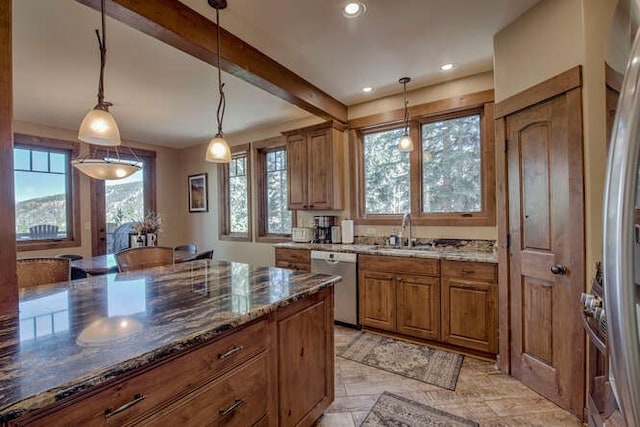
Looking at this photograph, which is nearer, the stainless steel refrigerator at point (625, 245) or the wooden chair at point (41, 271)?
the stainless steel refrigerator at point (625, 245)

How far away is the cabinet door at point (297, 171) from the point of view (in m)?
4.21

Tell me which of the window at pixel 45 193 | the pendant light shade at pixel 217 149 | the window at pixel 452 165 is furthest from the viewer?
the window at pixel 45 193

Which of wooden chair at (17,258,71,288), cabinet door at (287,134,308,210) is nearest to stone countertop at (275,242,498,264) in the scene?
cabinet door at (287,134,308,210)

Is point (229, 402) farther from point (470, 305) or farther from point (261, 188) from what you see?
point (261, 188)

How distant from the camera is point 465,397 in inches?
88.1

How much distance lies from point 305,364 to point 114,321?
1005 millimetres

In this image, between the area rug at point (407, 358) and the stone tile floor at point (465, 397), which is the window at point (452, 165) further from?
the stone tile floor at point (465, 397)

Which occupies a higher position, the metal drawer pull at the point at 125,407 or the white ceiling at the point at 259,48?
the white ceiling at the point at 259,48

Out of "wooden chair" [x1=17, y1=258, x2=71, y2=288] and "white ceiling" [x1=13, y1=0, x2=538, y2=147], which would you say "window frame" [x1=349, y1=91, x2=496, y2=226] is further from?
"wooden chair" [x1=17, y1=258, x2=71, y2=288]

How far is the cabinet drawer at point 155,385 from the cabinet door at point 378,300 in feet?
6.77

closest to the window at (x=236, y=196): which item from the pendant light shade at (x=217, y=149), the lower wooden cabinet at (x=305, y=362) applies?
the pendant light shade at (x=217, y=149)

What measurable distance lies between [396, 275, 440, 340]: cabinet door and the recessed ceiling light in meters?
2.29

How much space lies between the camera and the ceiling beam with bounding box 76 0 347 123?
6.01 ft

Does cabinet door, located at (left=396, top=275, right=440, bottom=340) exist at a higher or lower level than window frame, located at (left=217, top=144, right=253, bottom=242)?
lower
